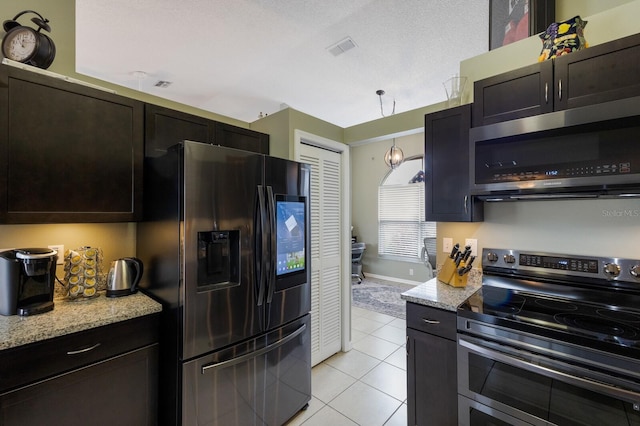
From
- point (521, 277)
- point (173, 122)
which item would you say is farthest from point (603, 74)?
point (173, 122)

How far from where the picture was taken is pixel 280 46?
2.82 m

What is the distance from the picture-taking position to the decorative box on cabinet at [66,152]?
140 centimetres

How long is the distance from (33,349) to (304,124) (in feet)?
7.47

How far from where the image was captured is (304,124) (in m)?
2.60

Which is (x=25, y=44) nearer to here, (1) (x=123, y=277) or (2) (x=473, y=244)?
(1) (x=123, y=277)

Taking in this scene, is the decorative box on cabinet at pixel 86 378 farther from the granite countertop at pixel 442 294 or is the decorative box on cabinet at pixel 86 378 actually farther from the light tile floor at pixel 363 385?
the granite countertop at pixel 442 294

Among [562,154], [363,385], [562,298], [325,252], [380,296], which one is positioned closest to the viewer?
[562,154]

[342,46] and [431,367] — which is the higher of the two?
[342,46]

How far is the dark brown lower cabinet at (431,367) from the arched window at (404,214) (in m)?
4.11

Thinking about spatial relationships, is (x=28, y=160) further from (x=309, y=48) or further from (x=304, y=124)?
(x=309, y=48)

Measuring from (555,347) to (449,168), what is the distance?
3.88 feet

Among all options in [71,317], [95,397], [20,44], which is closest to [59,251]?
[71,317]

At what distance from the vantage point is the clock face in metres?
1.50

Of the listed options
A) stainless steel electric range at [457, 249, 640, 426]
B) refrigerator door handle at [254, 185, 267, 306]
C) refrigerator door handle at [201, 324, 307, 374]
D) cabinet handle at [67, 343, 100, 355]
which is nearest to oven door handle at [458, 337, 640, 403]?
stainless steel electric range at [457, 249, 640, 426]
